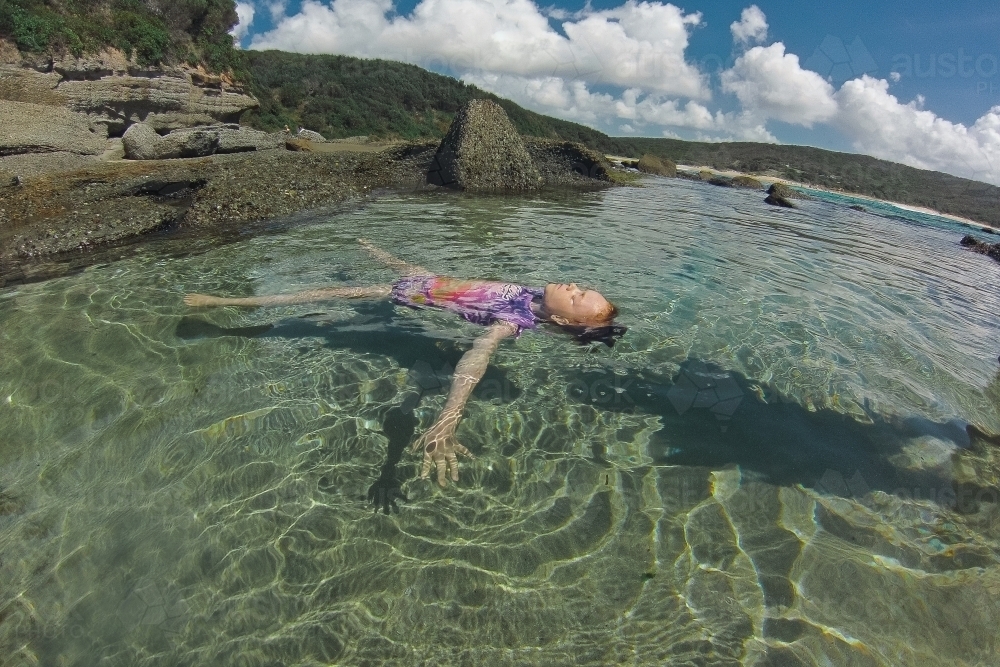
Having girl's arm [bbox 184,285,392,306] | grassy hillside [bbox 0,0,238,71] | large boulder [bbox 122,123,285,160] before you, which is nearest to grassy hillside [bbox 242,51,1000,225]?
grassy hillside [bbox 0,0,238,71]

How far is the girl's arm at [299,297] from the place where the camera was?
14.8ft

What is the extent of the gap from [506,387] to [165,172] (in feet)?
30.1

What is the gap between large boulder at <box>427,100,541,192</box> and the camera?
13680 millimetres

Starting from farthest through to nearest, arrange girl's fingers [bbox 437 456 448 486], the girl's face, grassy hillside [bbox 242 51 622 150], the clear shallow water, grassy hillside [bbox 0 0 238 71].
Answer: grassy hillside [bbox 242 51 622 150] → grassy hillside [bbox 0 0 238 71] → the girl's face → girl's fingers [bbox 437 456 448 486] → the clear shallow water

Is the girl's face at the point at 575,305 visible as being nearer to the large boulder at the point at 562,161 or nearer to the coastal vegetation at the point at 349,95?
the large boulder at the point at 562,161

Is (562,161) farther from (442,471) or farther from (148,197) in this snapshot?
(442,471)

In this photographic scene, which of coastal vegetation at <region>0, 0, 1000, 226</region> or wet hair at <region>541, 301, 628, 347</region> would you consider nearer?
wet hair at <region>541, 301, 628, 347</region>

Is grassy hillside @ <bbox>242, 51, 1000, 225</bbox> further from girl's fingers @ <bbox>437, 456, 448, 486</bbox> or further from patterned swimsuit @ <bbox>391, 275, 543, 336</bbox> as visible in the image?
girl's fingers @ <bbox>437, 456, 448, 486</bbox>

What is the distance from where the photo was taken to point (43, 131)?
30.5ft

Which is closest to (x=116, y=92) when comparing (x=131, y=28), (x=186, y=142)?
(x=186, y=142)

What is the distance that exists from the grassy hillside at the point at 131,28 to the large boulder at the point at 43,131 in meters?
3.68

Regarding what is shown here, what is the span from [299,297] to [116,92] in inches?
503

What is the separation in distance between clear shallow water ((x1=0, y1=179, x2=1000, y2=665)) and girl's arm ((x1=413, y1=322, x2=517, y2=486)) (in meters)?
0.14

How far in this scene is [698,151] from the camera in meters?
87.9
